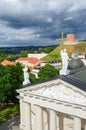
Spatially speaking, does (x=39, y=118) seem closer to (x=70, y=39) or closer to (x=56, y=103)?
(x=56, y=103)

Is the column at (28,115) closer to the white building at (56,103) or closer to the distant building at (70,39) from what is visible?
the white building at (56,103)

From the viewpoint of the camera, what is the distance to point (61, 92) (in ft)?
86.5

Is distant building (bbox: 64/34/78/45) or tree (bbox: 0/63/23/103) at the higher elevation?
distant building (bbox: 64/34/78/45)

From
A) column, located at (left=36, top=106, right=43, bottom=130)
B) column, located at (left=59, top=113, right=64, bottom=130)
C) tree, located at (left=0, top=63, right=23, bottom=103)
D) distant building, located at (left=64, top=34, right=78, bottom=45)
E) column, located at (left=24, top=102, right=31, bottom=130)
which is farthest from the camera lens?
distant building, located at (left=64, top=34, right=78, bottom=45)

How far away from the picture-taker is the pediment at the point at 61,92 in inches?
978

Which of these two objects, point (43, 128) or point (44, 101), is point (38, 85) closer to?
point (44, 101)

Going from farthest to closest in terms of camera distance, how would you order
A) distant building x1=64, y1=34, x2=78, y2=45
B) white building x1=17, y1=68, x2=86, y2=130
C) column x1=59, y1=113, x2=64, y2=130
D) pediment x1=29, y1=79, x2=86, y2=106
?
distant building x1=64, y1=34, x2=78, y2=45 < column x1=59, y1=113, x2=64, y2=130 < white building x1=17, y1=68, x2=86, y2=130 < pediment x1=29, y1=79, x2=86, y2=106

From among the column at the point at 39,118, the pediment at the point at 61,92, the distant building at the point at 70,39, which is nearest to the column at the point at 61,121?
the column at the point at 39,118

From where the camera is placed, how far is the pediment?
81.5 ft

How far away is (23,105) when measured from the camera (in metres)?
33.0

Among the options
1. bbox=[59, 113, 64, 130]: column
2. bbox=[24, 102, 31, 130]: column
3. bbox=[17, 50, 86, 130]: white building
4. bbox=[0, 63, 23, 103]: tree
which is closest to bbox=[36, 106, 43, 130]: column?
bbox=[17, 50, 86, 130]: white building

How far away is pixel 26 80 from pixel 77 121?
10977 mm

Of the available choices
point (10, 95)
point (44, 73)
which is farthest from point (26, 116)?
point (44, 73)

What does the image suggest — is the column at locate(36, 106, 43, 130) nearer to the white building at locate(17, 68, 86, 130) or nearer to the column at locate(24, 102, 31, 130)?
the white building at locate(17, 68, 86, 130)
